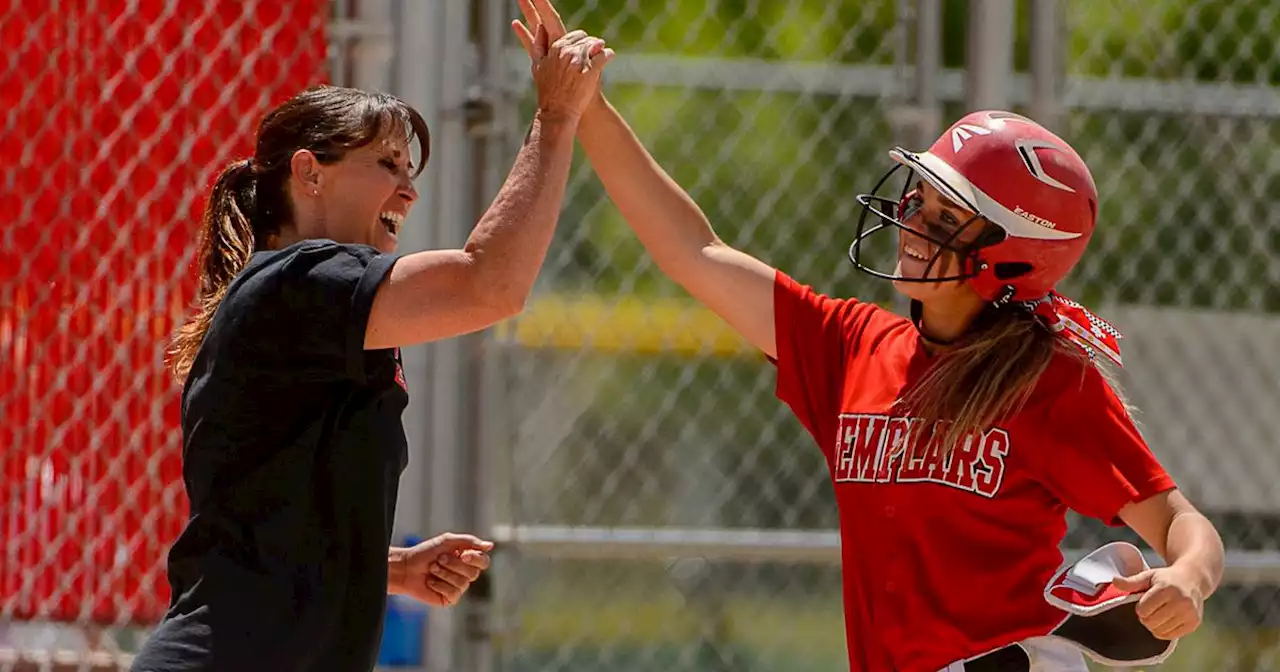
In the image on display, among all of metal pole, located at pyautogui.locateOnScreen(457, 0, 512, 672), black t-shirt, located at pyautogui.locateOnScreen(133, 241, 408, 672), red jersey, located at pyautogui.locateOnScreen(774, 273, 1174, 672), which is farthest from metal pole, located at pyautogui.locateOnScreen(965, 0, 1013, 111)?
black t-shirt, located at pyautogui.locateOnScreen(133, 241, 408, 672)

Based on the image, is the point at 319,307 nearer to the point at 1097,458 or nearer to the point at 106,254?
the point at 1097,458

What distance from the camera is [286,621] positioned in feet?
8.16

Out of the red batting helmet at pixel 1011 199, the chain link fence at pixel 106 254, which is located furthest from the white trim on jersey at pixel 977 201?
the chain link fence at pixel 106 254

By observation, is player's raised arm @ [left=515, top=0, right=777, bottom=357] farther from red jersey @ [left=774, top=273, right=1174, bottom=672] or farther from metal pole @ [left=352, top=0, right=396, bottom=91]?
metal pole @ [left=352, top=0, right=396, bottom=91]

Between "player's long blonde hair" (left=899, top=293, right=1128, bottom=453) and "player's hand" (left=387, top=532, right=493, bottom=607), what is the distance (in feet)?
2.69

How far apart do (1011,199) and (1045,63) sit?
4.59ft

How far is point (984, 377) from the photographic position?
9.75 ft

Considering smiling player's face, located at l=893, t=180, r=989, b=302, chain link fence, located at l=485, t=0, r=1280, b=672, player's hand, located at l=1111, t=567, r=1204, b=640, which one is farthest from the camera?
chain link fence, located at l=485, t=0, r=1280, b=672

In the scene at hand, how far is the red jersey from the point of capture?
2898 millimetres

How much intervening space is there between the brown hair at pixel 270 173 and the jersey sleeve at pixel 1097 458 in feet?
3.94

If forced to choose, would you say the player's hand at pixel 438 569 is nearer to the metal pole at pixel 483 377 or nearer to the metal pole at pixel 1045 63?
the metal pole at pixel 483 377

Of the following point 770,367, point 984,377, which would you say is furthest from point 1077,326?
point 770,367

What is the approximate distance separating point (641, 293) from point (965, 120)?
2.39m

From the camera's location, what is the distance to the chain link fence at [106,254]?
3984 mm
